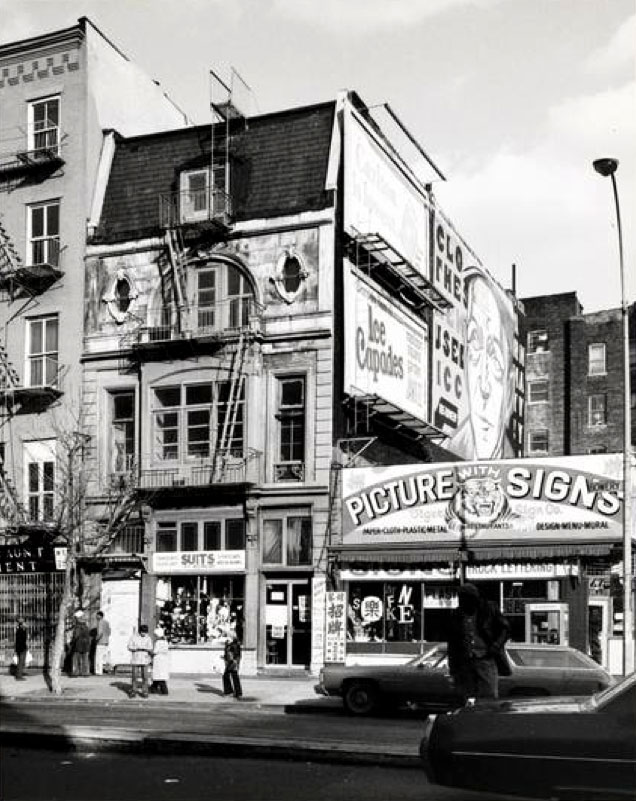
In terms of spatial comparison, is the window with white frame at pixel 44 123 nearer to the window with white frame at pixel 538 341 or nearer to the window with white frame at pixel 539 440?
the window with white frame at pixel 539 440

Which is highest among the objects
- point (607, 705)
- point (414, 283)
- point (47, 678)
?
point (414, 283)

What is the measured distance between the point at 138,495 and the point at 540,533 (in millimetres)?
11497

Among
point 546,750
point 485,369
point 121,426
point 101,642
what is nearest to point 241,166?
point 121,426

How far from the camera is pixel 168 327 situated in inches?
1362

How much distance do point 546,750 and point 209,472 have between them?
25.5m

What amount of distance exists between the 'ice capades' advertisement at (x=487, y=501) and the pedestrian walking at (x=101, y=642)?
22.6 ft

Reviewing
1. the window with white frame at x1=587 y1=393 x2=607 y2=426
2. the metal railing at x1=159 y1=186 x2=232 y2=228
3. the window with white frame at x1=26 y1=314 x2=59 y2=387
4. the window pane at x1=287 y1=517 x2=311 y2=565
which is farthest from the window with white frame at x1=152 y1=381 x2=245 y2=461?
the window with white frame at x1=587 y1=393 x2=607 y2=426

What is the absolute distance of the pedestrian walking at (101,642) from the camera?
31438 mm

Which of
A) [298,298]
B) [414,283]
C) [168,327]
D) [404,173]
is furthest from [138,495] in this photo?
[404,173]

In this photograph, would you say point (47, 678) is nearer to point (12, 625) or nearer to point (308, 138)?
point (12, 625)

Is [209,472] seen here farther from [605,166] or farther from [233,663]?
[605,166]

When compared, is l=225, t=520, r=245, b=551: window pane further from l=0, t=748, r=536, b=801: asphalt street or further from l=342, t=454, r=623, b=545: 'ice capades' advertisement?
l=0, t=748, r=536, b=801: asphalt street

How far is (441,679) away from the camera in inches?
797

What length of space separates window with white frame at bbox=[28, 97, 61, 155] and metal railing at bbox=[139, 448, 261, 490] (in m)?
11.2
